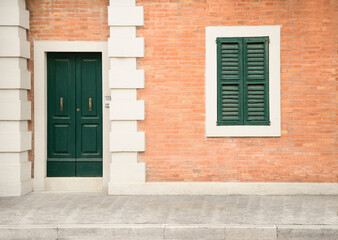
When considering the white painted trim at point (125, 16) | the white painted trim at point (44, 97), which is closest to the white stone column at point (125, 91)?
the white painted trim at point (125, 16)

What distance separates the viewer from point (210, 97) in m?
9.83

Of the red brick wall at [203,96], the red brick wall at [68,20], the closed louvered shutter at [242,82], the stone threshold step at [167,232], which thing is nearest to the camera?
the stone threshold step at [167,232]

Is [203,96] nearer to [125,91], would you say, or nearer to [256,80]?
[256,80]

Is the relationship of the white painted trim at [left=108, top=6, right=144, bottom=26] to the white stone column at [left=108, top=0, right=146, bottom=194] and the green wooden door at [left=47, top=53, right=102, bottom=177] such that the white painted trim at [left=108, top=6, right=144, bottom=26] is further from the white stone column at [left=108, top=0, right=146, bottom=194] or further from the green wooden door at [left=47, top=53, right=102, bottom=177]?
the green wooden door at [left=47, top=53, right=102, bottom=177]

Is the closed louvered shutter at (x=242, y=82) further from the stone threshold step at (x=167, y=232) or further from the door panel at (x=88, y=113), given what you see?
the stone threshold step at (x=167, y=232)

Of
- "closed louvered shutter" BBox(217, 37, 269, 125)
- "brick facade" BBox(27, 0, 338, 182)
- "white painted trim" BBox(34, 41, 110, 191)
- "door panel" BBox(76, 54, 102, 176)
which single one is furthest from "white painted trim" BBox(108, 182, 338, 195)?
"closed louvered shutter" BBox(217, 37, 269, 125)

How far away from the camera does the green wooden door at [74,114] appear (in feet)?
34.2

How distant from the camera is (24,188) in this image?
1005cm

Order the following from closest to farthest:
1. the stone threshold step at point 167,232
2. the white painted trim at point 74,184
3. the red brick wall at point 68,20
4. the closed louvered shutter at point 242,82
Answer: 1. the stone threshold step at point 167,232
2. the closed louvered shutter at point 242,82
3. the red brick wall at point 68,20
4. the white painted trim at point 74,184

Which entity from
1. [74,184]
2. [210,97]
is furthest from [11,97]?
[210,97]

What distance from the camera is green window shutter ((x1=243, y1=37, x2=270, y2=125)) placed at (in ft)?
32.1

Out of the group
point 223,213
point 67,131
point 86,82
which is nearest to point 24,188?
point 67,131

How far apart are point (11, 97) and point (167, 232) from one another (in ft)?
13.4

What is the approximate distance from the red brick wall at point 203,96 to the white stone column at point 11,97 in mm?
2090
